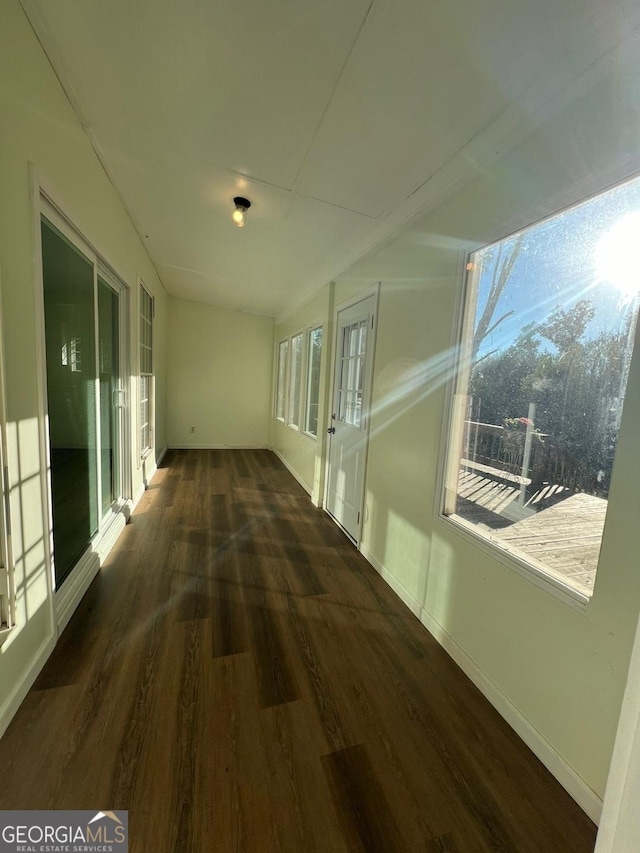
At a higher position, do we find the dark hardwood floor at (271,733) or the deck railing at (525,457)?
the deck railing at (525,457)

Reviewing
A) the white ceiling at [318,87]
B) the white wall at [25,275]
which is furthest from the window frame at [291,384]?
the white wall at [25,275]

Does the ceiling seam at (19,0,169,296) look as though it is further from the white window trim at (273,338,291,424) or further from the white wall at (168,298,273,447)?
the white wall at (168,298,273,447)

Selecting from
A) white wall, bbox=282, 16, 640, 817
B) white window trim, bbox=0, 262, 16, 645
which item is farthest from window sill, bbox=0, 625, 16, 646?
white wall, bbox=282, 16, 640, 817

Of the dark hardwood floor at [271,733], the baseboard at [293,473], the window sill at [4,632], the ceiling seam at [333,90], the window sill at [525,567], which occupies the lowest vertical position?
the dark hardwood floor at [271,733]

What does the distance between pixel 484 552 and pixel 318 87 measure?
7.12 feet

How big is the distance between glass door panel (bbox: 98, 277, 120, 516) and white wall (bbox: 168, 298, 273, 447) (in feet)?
10.9

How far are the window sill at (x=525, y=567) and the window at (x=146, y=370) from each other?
3.43 m

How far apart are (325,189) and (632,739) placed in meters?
2.63

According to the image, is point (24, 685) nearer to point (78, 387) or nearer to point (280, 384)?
point (78, 387)

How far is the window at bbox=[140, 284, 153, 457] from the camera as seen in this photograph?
383 cm

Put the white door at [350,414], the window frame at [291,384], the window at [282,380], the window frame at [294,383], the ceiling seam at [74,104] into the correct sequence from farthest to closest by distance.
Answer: the window at [282,380] → the window frame at [294,383] → the window frame at [291,384] → the white door at [350,414] → the ceiling seam at [74,104]

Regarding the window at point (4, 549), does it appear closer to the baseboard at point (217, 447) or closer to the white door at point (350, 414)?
the white door at point (350, 414)

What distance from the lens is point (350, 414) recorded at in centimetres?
318

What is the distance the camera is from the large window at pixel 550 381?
3.78 feet
